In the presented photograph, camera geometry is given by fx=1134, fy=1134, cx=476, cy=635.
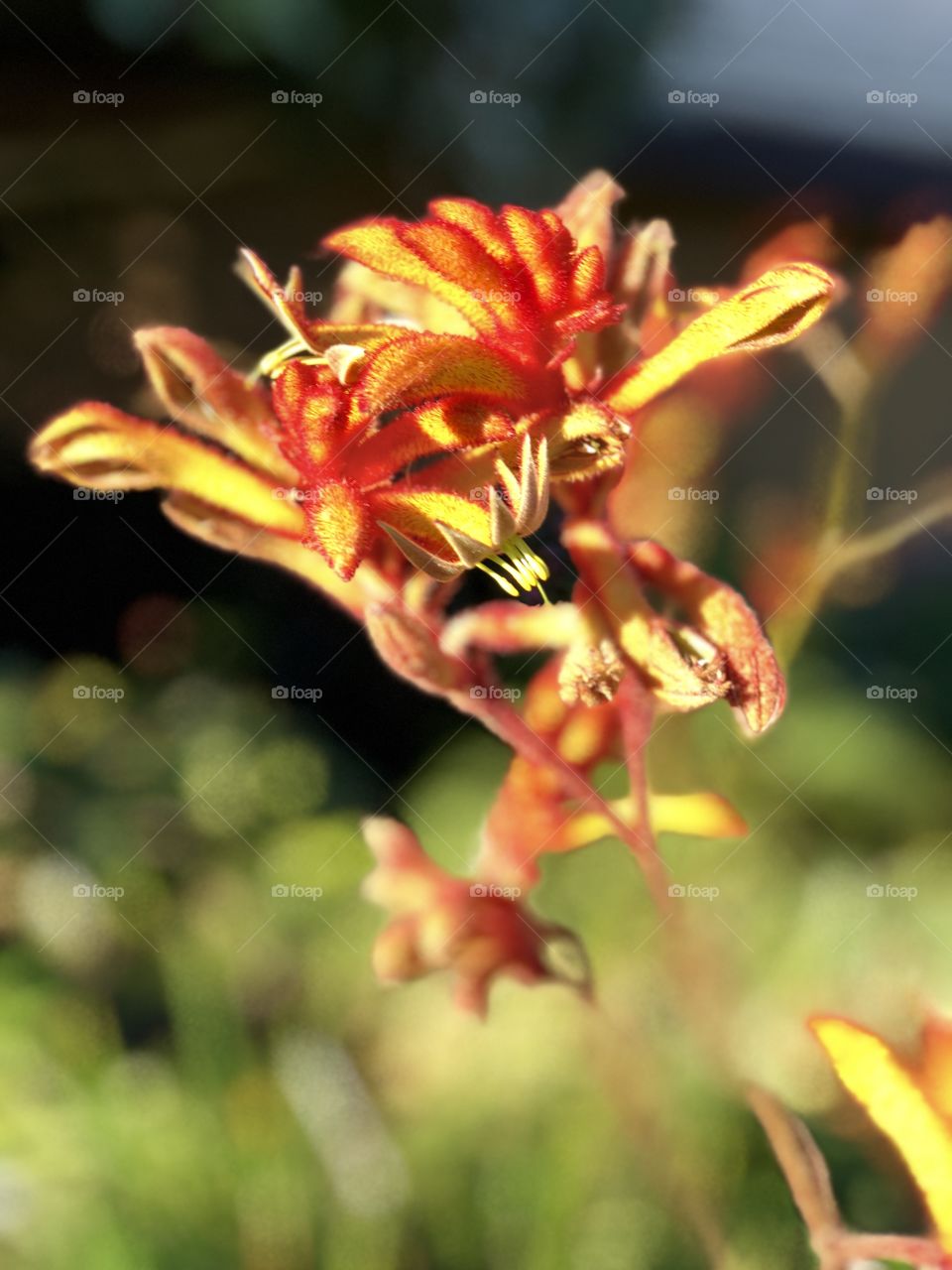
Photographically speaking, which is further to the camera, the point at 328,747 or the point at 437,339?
the point at 328,747

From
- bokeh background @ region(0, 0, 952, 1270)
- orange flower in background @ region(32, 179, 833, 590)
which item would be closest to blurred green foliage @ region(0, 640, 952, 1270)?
bokeh background @ region(0, 0, 952, 1270)

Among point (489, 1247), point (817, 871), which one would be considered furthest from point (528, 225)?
point (489, 1247)

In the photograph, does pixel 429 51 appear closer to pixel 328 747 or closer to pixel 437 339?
pixel 437 339

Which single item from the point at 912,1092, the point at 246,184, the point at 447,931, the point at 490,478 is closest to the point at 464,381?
the point at 490,478

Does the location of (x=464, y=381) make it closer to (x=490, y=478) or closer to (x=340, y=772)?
(x=490, y=478)

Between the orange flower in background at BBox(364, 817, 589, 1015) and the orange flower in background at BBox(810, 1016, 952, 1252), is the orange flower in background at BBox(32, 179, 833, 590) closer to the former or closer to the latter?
the orange flower in background at BBox(364, 817, 589, 1015)

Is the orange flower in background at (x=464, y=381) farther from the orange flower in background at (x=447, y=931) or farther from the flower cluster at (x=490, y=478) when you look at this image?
the orange flower in background at (x=447, y=931)

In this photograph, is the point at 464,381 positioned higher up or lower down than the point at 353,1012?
higher up
